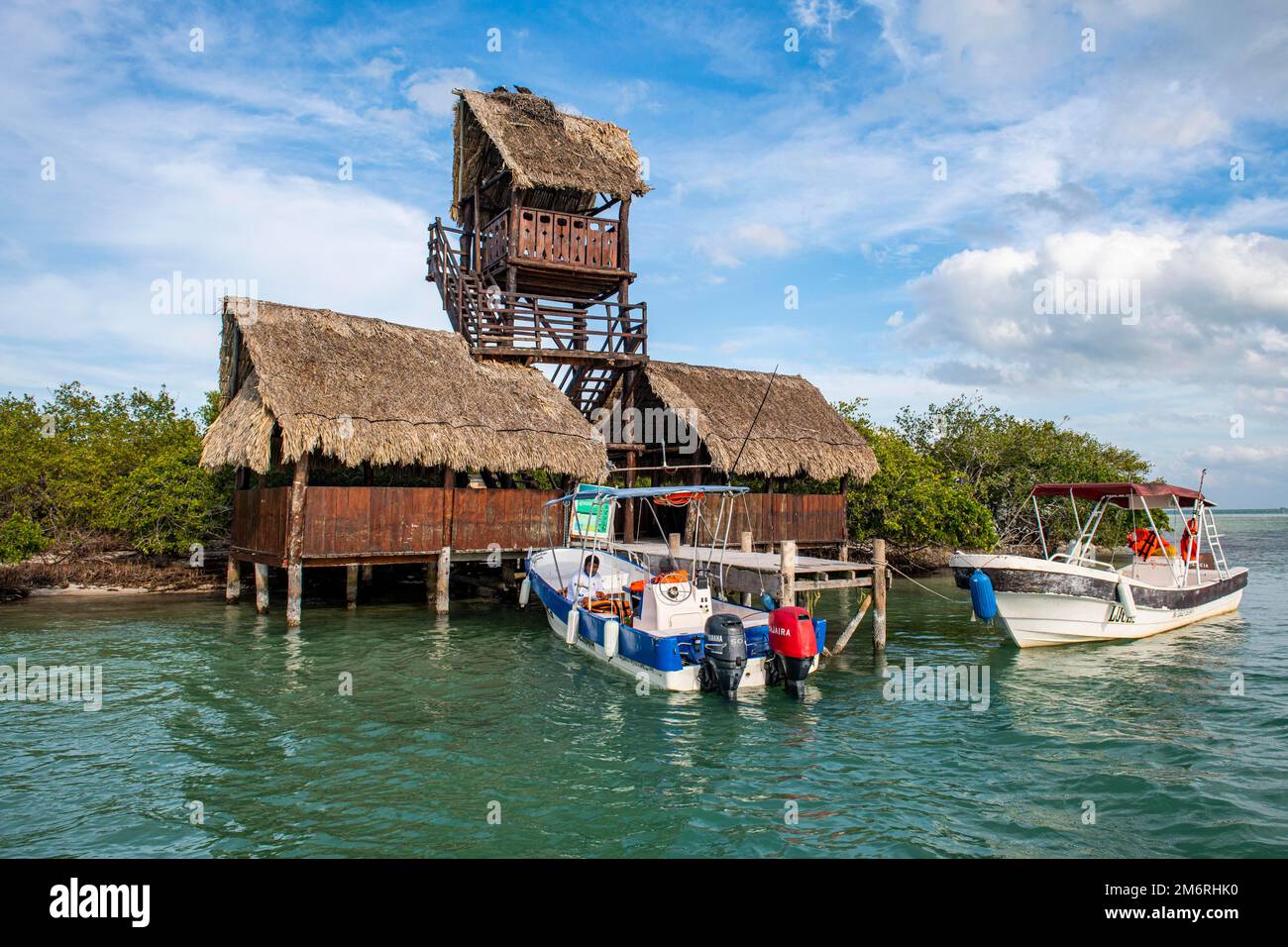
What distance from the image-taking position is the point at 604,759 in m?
9.29

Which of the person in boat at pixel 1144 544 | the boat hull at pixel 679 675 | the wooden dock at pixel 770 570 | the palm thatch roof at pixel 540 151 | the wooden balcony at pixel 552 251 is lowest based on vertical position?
the boat hull at pixel 679 675

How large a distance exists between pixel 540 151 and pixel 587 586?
42.1 ft

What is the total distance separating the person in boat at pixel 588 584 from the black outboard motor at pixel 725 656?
12.6ft

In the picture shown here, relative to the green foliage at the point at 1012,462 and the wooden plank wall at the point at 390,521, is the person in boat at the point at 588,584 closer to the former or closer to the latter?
the wooden plank wall at the point at 390,521

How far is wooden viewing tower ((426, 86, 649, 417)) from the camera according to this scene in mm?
22000

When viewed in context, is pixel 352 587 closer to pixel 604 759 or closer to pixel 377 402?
pixel 377 402

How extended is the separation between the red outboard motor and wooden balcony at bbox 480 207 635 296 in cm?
1345

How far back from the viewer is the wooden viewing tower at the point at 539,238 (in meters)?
22.0

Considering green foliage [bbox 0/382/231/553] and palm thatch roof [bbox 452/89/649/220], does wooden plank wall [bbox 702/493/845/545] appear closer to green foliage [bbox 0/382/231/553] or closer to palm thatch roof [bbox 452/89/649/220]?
palm thatch roof [bbox 452/89/649/220]

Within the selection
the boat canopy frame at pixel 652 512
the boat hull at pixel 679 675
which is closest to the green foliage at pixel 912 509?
the boat canopy frame at pixel 652 512

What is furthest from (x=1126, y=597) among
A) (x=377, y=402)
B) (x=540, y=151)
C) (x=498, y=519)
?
(x=540, y=151)

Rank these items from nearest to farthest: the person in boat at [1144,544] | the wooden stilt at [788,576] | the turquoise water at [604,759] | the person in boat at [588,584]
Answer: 1. the turquoise water at [604,759]
2. the wooden stilt at [788,576]
3. the person in boat at [588,584]
4. the person in boat at [1144,544]

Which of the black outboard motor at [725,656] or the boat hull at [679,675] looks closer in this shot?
the black outboard motor at [725,656]
